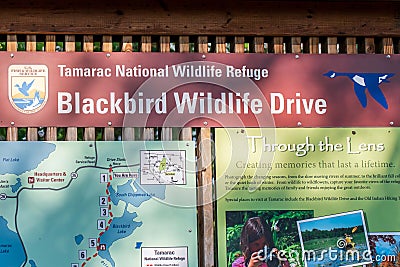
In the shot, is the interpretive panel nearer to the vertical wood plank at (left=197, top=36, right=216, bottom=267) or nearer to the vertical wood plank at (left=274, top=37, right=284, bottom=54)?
the vertical wood plank at (left=197, top=36, right=216, bottom=267)

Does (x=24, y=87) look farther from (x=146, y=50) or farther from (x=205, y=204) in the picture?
(x=205, y=204)

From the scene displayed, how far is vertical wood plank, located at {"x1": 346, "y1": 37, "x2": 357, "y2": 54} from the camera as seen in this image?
287 inches

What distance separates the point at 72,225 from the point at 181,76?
1425 millimetres

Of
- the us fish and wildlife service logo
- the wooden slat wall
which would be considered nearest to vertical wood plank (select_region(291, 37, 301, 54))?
the wooden slat wall

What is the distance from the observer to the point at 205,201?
690 cm

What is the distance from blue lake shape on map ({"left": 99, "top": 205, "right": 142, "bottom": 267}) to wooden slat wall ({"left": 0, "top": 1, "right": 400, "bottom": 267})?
0.54 meters

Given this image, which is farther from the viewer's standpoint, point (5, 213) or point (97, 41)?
point (97, 41)

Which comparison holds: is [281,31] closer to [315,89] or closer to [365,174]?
[315,89]

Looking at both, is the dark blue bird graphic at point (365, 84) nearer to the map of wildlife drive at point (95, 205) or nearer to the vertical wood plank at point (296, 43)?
the vertical wood plank at point (296, 43)

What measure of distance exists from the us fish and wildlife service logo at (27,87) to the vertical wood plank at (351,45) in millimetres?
2411

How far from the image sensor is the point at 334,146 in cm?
709

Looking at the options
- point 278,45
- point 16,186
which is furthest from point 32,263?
point 278,45

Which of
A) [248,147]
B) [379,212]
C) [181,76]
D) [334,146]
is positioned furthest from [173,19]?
[379,212]

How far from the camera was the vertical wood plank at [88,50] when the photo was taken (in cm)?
691
